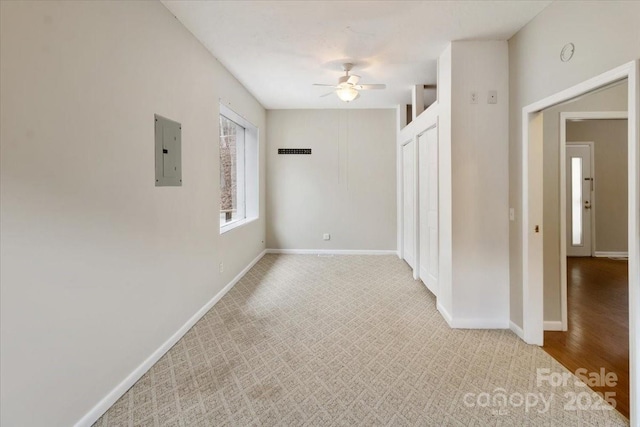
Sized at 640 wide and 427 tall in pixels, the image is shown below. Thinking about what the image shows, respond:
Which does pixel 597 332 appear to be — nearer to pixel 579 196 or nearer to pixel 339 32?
pixel 339 32

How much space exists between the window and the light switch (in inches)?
65.5

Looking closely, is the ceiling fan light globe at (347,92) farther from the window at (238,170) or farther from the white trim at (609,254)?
the white trim at (609,254)

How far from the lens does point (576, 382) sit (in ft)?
6.96

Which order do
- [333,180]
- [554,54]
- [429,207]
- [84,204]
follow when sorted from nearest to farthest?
1. [84,204]
2. [554,54]
3. [429,207]
4. [333,180]

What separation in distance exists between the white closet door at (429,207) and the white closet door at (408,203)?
0.36m

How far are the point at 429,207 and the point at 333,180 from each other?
2523 mm

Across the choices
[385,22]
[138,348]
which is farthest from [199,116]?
[138,348]

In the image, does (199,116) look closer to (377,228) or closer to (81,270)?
(81,270)

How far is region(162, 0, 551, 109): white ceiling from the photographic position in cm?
246

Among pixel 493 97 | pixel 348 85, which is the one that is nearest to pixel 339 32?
pixel 348 85

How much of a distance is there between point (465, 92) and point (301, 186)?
12.4ft

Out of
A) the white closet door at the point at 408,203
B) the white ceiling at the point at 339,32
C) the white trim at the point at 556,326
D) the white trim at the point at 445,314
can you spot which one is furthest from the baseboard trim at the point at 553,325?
the white ceiling at the point at 339,32

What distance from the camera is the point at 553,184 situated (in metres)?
2.82

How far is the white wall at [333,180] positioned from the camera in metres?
6.11
